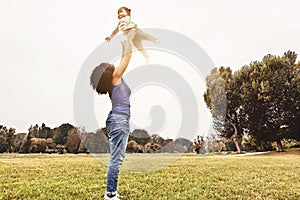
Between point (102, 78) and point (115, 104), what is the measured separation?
28 centimetres

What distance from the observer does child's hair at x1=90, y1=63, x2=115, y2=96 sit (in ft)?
10.4

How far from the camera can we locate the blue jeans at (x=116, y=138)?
3.07 m

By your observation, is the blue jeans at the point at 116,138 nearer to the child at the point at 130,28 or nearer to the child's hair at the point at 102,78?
the child's hair at the point at 102,78

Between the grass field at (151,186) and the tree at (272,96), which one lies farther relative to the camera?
the tree at (272,96)

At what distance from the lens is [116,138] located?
10.1 ft

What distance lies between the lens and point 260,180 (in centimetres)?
568

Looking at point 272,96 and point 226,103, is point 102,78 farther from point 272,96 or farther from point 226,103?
point 272,96

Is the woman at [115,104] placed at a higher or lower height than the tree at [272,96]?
lower

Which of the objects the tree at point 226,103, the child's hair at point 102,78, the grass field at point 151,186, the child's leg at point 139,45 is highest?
the tree at point 226,103

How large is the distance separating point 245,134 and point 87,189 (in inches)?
860

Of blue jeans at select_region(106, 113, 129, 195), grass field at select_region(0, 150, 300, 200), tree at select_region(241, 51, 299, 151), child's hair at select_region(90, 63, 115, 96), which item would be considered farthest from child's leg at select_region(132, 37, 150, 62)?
tree at select_region(241, 51, 299, 151)

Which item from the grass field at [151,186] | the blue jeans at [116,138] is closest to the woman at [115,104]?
the blue jeans at [116,138]

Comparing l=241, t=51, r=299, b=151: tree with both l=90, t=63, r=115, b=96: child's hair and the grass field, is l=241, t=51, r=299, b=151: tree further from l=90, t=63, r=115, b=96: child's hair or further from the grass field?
l=90, t=63, r=115, b=96: child's hair

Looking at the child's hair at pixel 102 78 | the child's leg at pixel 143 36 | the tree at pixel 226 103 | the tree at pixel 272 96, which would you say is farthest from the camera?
the tree at pixel 272 96
